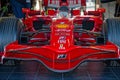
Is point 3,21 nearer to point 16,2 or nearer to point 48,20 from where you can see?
point 48,20

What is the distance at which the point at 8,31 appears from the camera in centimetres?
548

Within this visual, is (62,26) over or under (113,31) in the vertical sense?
over

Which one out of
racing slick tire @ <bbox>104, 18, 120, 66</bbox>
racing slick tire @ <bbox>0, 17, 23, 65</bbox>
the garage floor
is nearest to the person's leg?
the garage floor

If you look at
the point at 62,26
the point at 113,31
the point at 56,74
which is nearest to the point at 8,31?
the point at 62,26

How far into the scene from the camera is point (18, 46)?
504 cm

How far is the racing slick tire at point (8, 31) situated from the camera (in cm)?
540

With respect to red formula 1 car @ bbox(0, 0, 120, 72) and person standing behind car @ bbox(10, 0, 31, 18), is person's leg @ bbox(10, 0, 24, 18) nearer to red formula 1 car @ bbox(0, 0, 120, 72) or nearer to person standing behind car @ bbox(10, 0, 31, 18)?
person standing behind car @ bbox(10, 0, 31, 18)

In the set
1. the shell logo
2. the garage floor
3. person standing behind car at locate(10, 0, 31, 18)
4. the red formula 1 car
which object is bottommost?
the garage floor

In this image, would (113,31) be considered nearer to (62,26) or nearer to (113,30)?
(113,30)

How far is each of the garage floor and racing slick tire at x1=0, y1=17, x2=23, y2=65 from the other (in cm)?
50

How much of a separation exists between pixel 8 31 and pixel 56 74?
39.4 inches

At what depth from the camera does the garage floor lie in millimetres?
5323

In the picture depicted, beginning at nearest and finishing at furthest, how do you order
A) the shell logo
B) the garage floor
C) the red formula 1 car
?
the red formula 1 car < the shell logo < the garage floor

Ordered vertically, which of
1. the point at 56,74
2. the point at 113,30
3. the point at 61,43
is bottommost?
the point at 56,74
